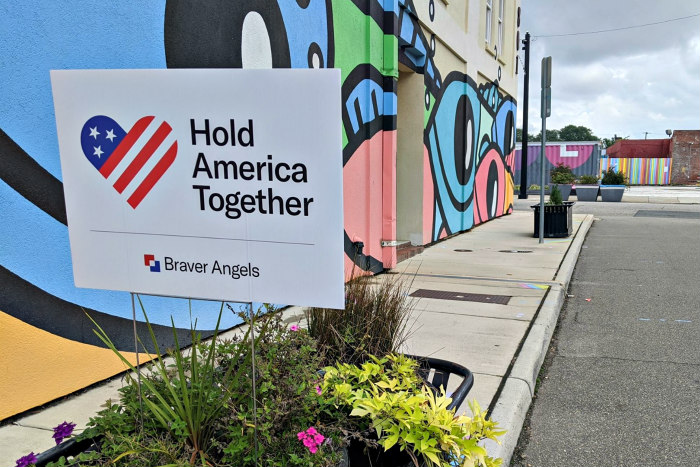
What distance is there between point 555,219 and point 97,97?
39.5 feet

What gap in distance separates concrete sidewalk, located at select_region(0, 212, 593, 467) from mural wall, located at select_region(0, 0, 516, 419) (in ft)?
0.98

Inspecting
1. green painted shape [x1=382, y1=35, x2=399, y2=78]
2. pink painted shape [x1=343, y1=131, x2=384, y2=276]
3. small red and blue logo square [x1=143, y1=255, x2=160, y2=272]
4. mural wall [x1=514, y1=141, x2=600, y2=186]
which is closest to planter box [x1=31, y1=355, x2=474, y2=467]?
small red and blue logo square [x1=143, y1=255, x2=160, y2=272]

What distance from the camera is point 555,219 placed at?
12648 millimetres

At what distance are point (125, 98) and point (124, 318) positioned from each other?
92.8 inches

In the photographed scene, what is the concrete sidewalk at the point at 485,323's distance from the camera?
3.32 m

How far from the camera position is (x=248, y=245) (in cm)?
196

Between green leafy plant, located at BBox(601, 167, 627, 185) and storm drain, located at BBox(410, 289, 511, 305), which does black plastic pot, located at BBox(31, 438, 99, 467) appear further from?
green leafy plant, located at BBox(601, 167, 627, 185)

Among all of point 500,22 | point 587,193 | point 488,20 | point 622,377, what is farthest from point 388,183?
point 587,193

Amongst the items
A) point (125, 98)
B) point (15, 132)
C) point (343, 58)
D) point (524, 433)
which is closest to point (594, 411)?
point (524, 433)

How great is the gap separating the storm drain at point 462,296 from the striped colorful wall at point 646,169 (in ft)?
161

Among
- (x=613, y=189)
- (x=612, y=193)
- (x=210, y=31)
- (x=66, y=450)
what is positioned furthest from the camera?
(x=612, y=193)

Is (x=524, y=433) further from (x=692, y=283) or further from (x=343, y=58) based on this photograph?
(x=692, y=283)

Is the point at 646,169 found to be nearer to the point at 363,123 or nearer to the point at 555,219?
the point at 555,219

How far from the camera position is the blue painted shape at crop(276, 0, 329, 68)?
575 cm
